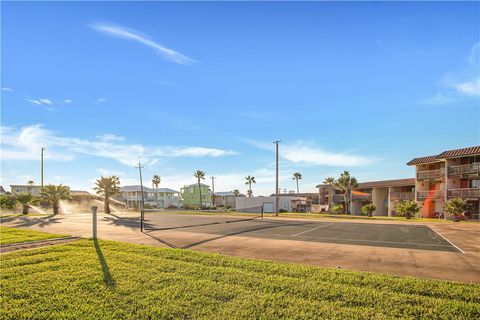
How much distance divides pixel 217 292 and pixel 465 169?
43847 millimetres

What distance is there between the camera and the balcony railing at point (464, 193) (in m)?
36.6

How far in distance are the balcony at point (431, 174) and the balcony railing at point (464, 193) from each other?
357 cm

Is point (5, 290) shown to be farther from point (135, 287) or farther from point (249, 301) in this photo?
point (249, 301)

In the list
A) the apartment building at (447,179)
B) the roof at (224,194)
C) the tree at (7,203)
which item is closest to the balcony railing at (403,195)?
the apartment building at (447,179)

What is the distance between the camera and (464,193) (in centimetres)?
3788

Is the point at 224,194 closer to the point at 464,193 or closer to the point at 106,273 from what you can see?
the point at 464,193

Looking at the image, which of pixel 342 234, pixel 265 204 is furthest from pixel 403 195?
pixel 342 234

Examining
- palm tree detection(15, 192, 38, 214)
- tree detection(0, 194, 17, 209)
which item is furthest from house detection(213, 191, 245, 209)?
palm tree detection(15, 192, 38, 214)

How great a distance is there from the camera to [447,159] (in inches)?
1578

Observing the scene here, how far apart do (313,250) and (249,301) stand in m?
6.51

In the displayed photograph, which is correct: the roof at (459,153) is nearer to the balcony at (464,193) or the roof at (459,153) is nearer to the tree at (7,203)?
the balcony at (464,193)

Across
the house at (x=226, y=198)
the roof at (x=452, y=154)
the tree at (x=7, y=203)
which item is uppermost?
the roof at (x=452, y=154)

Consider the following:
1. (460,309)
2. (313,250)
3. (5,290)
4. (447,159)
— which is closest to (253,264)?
(313,250)

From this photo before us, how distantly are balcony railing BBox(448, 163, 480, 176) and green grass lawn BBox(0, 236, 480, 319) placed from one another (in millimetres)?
39288
